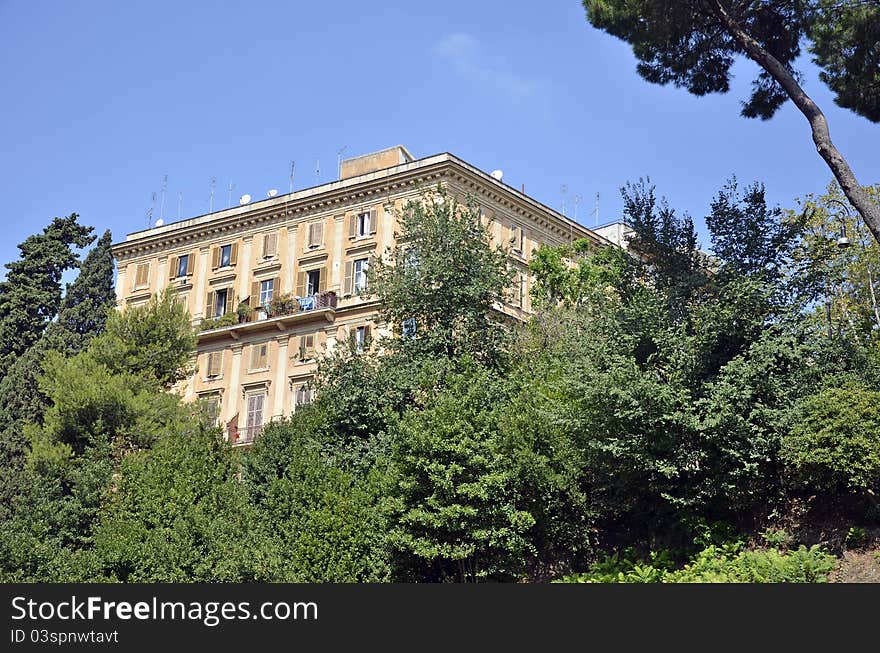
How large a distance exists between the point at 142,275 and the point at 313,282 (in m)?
10.9

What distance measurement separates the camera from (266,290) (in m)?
51.9

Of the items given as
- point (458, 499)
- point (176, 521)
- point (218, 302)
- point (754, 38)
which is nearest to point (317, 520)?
point (458, 499)

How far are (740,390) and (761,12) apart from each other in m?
9.43

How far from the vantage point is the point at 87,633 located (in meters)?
15.3

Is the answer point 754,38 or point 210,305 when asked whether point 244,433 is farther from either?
point 754,38

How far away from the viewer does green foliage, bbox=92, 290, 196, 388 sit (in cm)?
3481

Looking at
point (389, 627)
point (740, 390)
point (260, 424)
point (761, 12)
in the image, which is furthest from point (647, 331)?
point (260, 424)

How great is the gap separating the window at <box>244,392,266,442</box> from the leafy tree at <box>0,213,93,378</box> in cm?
939

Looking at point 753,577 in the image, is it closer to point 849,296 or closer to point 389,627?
point 389,627

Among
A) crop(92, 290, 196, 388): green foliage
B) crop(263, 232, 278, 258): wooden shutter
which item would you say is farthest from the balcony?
crop(92, 290, 196, 388): green foliage

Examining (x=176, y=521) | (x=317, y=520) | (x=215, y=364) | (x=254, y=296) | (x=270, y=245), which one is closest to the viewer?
(x=317, y=520)

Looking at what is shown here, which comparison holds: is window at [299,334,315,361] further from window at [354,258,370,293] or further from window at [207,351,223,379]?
window at [207,351,223,379]

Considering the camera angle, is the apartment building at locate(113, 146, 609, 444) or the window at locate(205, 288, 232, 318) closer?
the apartment building at locate(113, 146, 609, 444)

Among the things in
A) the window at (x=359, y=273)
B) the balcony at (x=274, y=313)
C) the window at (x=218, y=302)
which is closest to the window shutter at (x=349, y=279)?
the window at (x=359, y=273)
